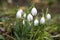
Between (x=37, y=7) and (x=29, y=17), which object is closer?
(x=29, y=17)

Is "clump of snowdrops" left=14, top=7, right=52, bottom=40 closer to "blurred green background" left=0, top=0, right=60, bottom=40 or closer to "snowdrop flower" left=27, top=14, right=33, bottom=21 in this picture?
"snowdrop flower" left=27, top=14, right=33, bottom=21

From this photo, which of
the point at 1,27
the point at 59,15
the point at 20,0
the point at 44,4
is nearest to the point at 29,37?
the point at 1,27

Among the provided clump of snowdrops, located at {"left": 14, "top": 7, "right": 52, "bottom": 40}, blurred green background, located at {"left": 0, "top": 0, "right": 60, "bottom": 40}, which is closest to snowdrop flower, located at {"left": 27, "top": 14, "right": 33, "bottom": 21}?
clump of snowdrops, located at {"left": 14, "top": 7, "right": 52, "bottom": 40}

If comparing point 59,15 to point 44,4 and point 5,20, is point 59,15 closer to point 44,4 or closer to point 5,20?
point 44,4

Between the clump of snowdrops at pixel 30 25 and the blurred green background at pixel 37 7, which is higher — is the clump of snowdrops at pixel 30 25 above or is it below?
below

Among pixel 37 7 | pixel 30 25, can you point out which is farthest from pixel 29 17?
pixel 37 7

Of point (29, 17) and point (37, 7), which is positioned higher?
point (37, 7)

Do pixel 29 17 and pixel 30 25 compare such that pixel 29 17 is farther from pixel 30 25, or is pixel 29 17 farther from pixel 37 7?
pixel 37 7

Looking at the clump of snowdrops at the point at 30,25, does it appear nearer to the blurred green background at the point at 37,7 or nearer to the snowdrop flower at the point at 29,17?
the snowdrop flower at the point at 29,17

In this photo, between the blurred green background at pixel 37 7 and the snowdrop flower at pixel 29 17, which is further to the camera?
the blurred green background at pixel 37 7

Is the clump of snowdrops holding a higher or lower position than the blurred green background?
lower

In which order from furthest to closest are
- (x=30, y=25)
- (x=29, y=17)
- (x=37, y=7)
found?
(x=37, y=7) < (x=30, y=25) < (x=29, y=17)

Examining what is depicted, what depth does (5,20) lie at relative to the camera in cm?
338

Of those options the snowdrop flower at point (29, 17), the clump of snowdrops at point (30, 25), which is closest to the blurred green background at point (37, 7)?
the clump of snowdrops at point (30, 25)
